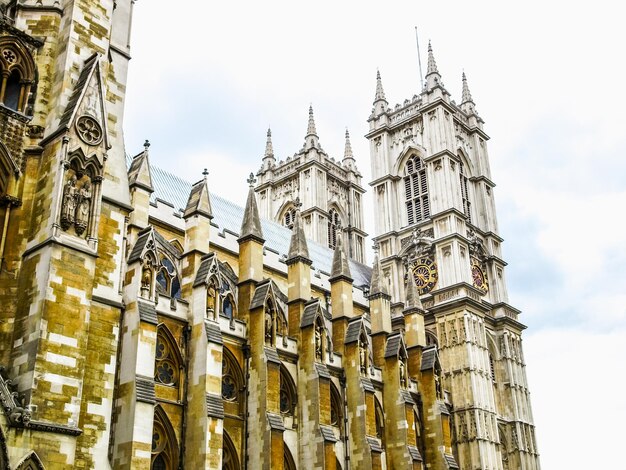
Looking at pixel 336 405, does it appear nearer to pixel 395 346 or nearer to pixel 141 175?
pixel 395 346

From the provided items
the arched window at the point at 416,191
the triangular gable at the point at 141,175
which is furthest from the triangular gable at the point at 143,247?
the arched window at the point at 416,191

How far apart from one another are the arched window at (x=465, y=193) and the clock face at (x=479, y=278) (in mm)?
3106

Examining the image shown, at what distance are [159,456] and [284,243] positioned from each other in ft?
64.5

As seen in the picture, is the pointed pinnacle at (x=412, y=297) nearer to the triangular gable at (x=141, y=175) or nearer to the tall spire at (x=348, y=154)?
the triangular gable at (x=141, y=175)

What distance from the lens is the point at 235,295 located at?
3075cm

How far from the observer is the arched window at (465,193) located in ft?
144

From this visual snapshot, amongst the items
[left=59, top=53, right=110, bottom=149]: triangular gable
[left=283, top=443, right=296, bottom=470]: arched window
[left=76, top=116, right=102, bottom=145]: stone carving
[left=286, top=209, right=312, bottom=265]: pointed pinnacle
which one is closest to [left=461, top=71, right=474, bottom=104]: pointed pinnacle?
[left=286, top=209, right=312, bottom=265]: pointed pinnacle

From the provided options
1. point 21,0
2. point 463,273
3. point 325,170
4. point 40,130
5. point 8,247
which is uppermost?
point 325,170

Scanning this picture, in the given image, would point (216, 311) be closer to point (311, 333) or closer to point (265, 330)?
point (265, 330)

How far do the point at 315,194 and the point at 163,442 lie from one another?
93.5 feet

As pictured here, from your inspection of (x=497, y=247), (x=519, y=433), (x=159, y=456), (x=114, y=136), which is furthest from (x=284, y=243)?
(x=114, y=136)

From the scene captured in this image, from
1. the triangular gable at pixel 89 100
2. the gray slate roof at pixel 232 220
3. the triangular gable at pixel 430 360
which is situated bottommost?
the triangular gable at pixel 89 100

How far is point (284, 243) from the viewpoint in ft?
136

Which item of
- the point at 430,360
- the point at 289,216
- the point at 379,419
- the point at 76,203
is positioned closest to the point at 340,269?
the point at 430,360
